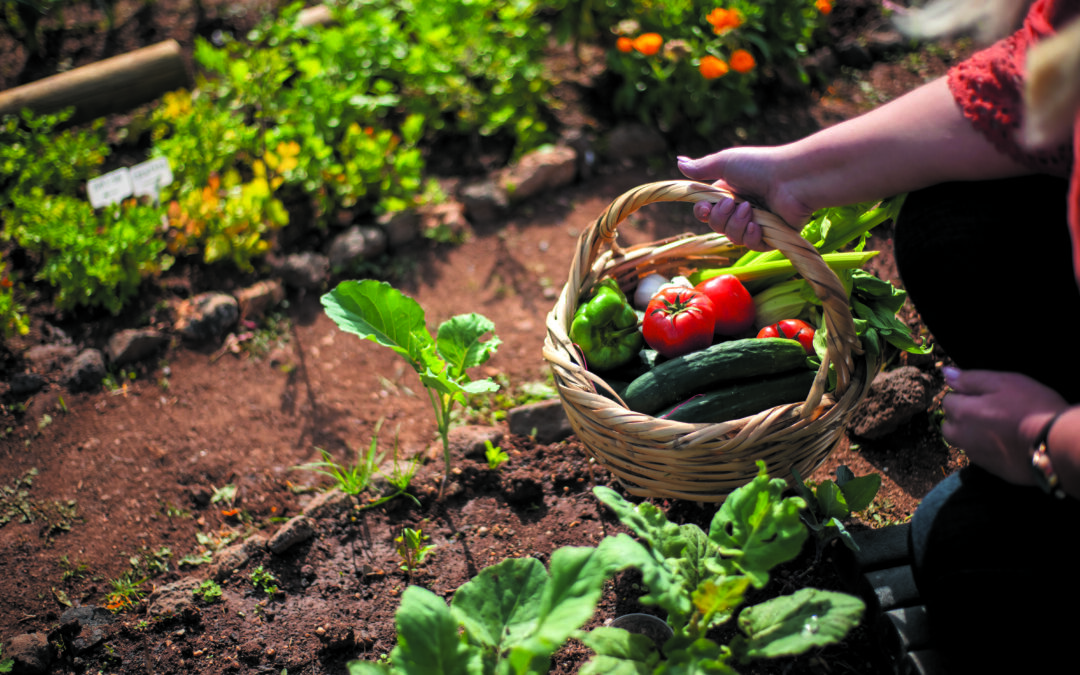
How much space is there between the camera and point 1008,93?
143 cm

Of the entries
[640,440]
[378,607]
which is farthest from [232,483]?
[640,440]

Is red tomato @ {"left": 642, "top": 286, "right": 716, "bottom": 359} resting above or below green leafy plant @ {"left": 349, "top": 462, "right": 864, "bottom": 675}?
above

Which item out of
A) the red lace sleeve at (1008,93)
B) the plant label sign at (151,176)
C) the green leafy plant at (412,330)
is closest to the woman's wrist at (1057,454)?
the red lace sleeve at (1008,93)

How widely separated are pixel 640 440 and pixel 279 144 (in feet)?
8.88

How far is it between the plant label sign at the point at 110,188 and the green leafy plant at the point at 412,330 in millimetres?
1810

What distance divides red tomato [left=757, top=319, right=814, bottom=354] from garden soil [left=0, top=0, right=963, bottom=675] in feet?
1.58

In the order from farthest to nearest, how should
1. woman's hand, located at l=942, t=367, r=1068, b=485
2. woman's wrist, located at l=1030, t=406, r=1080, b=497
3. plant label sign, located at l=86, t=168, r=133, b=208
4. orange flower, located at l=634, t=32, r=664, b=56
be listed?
orange flower, located at l=634, t=32, r=664, b=56, plant label sign, located at l=86, t=168, r=133, b=208, woman's hand, located at l=942, t=367, r=1068, b=485, woman's wrist, located at l=1030, t=406, r=1080, b=497

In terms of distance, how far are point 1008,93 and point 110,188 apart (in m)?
3.53

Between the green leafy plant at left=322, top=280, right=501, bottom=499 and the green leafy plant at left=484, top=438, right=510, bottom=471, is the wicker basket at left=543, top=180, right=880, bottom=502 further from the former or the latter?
the green leafy plant at left=484, top=438, right=510, bottom=471

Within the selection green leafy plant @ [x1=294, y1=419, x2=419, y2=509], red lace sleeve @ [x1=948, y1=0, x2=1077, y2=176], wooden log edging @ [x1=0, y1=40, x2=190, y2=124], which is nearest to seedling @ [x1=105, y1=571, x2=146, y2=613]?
green leafy plant @ [x1=294, y1=419, x2=419, y2=509]

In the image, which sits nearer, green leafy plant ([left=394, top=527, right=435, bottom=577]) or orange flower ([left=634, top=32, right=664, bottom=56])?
green leafy plant ([left=394, top=527, right=435, bottom=577])

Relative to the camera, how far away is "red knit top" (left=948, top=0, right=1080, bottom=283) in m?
1.38

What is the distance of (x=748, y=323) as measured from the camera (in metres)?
2.20

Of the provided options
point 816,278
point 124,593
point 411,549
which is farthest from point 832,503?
point 124,593
